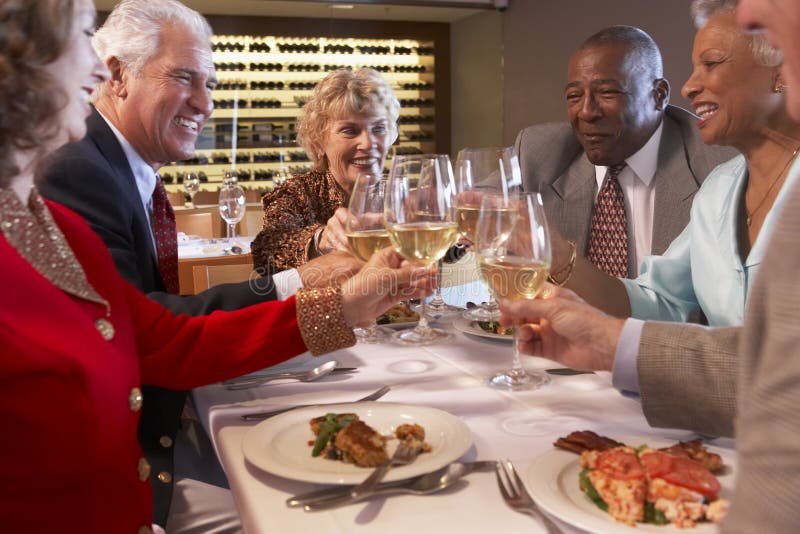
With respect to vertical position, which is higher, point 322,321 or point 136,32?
point 136,32

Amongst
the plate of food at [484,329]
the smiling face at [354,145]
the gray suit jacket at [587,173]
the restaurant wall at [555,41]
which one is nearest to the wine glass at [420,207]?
the plate of food at [484,329]

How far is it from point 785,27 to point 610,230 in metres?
2.41

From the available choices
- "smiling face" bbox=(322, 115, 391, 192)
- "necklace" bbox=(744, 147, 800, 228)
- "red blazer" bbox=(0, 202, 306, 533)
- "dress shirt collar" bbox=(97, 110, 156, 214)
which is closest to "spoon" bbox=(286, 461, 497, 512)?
"red blazer" bbox=(0, 202, 306, 533)

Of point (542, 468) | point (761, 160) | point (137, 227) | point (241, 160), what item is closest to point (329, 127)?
point (137, 227)

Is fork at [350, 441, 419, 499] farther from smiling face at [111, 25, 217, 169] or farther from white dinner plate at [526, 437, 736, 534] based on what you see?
smiling face at [111, 25, 217, 169]

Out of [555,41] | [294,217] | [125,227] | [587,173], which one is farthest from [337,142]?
[555,41]

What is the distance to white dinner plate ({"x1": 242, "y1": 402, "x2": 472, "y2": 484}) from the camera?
1029 mm

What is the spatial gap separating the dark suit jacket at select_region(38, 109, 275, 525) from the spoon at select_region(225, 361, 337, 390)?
19 centimetres

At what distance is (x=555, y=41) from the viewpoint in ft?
24.5

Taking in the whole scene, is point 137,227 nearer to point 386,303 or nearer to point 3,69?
point 386,303

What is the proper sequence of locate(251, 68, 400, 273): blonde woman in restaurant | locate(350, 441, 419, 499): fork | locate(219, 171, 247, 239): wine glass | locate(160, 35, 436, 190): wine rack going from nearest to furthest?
1. locate(350, 441, 419, 499): fork
2. locate(251, 68, 400, 273): blonde woman in restaurant
3. locate(219, 171, 247, 239): wine glass
4. locate(160, 35, 436, 190): wine rack

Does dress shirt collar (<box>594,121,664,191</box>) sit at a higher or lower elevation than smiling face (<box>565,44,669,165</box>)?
lower

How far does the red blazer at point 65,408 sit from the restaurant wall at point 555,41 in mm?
5524

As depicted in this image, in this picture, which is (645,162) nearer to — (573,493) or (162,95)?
(162,95)
